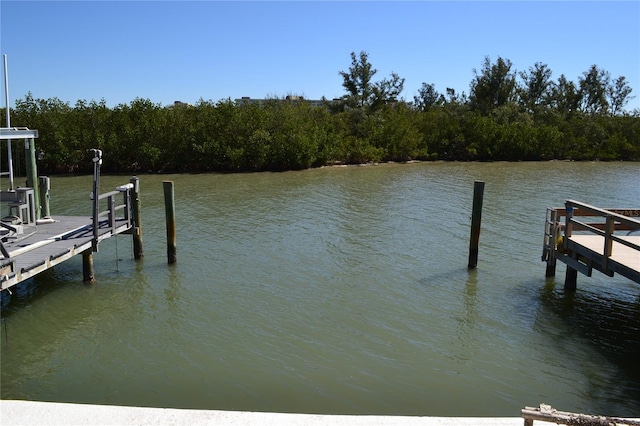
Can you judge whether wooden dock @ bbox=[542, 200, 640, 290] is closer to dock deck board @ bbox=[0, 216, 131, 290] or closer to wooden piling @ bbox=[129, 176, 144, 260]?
wooden piling @ bbox=[129, 176, 144, 260]

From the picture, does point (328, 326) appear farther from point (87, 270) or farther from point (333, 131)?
point (333, 131)

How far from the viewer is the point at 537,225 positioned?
1970 centimetres

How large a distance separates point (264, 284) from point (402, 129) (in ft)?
127

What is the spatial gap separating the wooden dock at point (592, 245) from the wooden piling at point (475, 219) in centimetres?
165

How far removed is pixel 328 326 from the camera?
1027cm

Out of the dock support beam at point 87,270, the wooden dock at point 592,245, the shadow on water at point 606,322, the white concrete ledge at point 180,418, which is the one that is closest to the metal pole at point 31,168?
the dock support beam at point 87,270

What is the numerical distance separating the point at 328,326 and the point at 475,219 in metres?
5.42

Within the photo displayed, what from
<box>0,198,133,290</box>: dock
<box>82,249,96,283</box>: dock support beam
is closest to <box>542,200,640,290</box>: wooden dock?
<box>0,198,133,290</box>: dock

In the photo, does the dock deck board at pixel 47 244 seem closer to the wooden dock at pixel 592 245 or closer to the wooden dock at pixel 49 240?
the wooden dock at pixel 49 240

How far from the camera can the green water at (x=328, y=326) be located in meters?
7.88

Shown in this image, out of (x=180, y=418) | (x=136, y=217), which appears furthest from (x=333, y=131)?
(x=180, y=418)

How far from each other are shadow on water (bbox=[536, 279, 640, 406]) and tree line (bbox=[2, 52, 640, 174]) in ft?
98.0

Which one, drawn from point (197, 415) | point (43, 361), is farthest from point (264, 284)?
point (197, 415)

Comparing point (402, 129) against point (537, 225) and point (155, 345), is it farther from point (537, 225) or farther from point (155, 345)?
A: point (155, 345)
